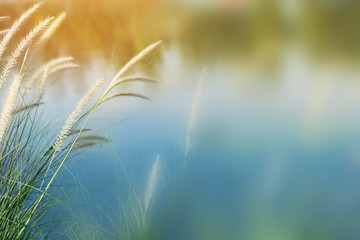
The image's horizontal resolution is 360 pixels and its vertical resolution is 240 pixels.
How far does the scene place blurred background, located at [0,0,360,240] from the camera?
5.08 ft

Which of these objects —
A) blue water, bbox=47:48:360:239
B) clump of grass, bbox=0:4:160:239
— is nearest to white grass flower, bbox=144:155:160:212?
blue water, bbox=47:48:360:239

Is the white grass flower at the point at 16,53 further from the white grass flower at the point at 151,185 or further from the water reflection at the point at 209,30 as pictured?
the water reflection at the point at 209,30

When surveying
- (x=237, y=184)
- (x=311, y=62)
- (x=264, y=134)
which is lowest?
(x=237, y=184)

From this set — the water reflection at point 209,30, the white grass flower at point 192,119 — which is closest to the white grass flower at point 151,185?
the white grass flower at point 192,119

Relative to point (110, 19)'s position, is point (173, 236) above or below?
below

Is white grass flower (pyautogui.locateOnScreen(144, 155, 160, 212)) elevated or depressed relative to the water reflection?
depressed

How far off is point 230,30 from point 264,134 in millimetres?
670

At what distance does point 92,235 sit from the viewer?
1466mm

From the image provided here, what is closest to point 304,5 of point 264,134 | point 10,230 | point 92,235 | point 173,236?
point 264,134

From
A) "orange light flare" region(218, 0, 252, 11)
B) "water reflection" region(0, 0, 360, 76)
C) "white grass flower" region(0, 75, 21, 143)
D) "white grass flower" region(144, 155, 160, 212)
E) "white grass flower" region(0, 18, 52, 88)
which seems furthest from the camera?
"orange light flare" region(218, 0, 252, 11)

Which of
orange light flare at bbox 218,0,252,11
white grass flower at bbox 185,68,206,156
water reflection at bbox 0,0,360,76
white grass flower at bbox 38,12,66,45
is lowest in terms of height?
white grass flower at bbox 185,68,206,156

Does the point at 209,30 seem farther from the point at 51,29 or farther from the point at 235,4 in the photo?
the point at 51,29

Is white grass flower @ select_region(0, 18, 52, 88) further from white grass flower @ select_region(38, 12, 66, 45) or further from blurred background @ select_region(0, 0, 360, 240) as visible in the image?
blurred background @ select_region(0, 0, 360, 240)

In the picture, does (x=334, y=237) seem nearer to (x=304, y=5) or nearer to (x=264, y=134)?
(x=264, y=134)
